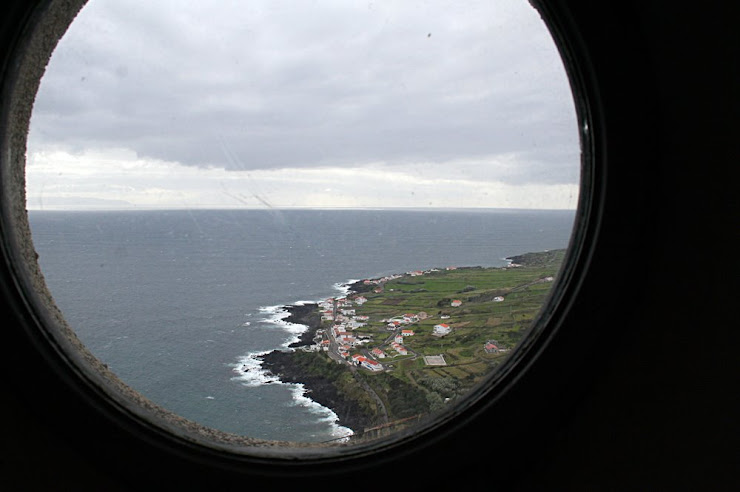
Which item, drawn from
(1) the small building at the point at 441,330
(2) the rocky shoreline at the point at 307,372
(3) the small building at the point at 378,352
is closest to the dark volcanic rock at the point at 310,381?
(2) the rocky shoreline at the point at 307,372

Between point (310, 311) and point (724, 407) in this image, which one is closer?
point (724, 407)

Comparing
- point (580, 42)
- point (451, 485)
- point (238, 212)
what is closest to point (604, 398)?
point (451, 485)

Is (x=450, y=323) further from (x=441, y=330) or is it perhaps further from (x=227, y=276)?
(x=227, y=276)

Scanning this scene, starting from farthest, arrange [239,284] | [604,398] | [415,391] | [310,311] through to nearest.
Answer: [239,284], [310,311], [415,391], [604,398]

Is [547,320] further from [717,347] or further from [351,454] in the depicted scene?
[351,454]

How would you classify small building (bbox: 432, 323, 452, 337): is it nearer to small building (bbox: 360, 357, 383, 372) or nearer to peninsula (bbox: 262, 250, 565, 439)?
peninsula (bbox: 262, 250, 565, 439)

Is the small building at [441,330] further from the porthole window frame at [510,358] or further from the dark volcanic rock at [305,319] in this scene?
the dark volcanic rock at [305,319]

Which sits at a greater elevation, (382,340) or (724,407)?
(382,340)
